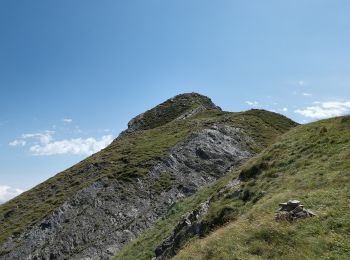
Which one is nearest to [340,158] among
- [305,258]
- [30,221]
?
[305,258]

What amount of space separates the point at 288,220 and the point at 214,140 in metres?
49.1

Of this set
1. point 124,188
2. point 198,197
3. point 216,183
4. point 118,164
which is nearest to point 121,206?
point 124,188

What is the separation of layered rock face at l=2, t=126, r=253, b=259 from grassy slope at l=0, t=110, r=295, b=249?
2.32m

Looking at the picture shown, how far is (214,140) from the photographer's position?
70.1 m

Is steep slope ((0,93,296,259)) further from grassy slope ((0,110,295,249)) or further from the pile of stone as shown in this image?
the pile of stone

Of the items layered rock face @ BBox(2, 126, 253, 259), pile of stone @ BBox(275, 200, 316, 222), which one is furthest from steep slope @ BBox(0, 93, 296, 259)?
pile of stone @ BBox(275, 200, 316, 222)

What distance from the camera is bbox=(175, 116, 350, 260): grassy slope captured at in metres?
19.0

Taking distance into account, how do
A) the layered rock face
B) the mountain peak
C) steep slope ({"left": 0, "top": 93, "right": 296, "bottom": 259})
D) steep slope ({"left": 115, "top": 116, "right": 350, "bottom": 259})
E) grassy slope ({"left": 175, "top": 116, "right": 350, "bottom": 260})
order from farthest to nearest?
the mountain peak → steep slope ({"left": 0, "top": 93, "right": 296, "bottom": 259}) → the layered rock face → steep slope ({"left": 115, "top": 116, "right": 350, "bottom": 259}) → grassy slope ({"left": 175, "top": 116, "right": 350, "bottom": 260})

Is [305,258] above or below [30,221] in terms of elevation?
below

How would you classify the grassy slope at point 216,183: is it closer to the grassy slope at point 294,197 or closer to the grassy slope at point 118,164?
the grassy slope at point 118,164

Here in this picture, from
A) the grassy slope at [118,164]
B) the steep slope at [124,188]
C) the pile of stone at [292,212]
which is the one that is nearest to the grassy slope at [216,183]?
the grassy slope at [118,164]

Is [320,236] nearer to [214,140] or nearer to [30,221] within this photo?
[30,221]

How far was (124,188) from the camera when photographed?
58.4 meters

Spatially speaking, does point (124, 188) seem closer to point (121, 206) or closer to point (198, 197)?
point (121, 206)
